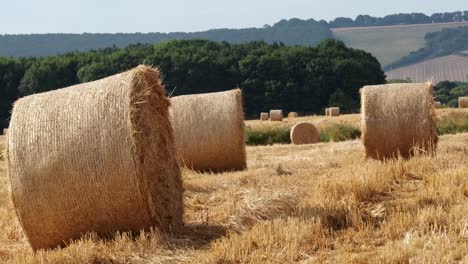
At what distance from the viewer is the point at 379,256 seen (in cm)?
677

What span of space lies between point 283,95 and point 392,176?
52064mm

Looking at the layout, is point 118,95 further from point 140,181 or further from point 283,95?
point 283,95

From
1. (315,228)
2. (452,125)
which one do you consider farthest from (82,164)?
(452,125)

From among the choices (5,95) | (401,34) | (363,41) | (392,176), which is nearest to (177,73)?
(5,95)

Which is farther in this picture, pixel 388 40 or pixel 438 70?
pixel 388 40

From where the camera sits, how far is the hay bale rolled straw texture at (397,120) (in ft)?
50.4

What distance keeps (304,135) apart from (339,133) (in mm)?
4617

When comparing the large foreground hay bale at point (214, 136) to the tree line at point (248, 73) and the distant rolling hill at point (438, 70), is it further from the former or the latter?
the distant rolling hill at point (438, 70)

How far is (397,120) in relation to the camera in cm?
1549

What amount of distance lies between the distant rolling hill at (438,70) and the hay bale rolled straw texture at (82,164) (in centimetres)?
11744

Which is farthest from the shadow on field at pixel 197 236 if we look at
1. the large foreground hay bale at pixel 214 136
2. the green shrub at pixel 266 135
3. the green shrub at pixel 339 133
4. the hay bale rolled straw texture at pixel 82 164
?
the green shrub at pixel 266 135

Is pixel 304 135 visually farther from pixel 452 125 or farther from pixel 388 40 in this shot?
pixel 388 40

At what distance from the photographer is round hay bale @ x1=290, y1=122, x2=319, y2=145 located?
2992cm

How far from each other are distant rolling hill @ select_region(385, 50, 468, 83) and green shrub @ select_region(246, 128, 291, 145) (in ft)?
292
